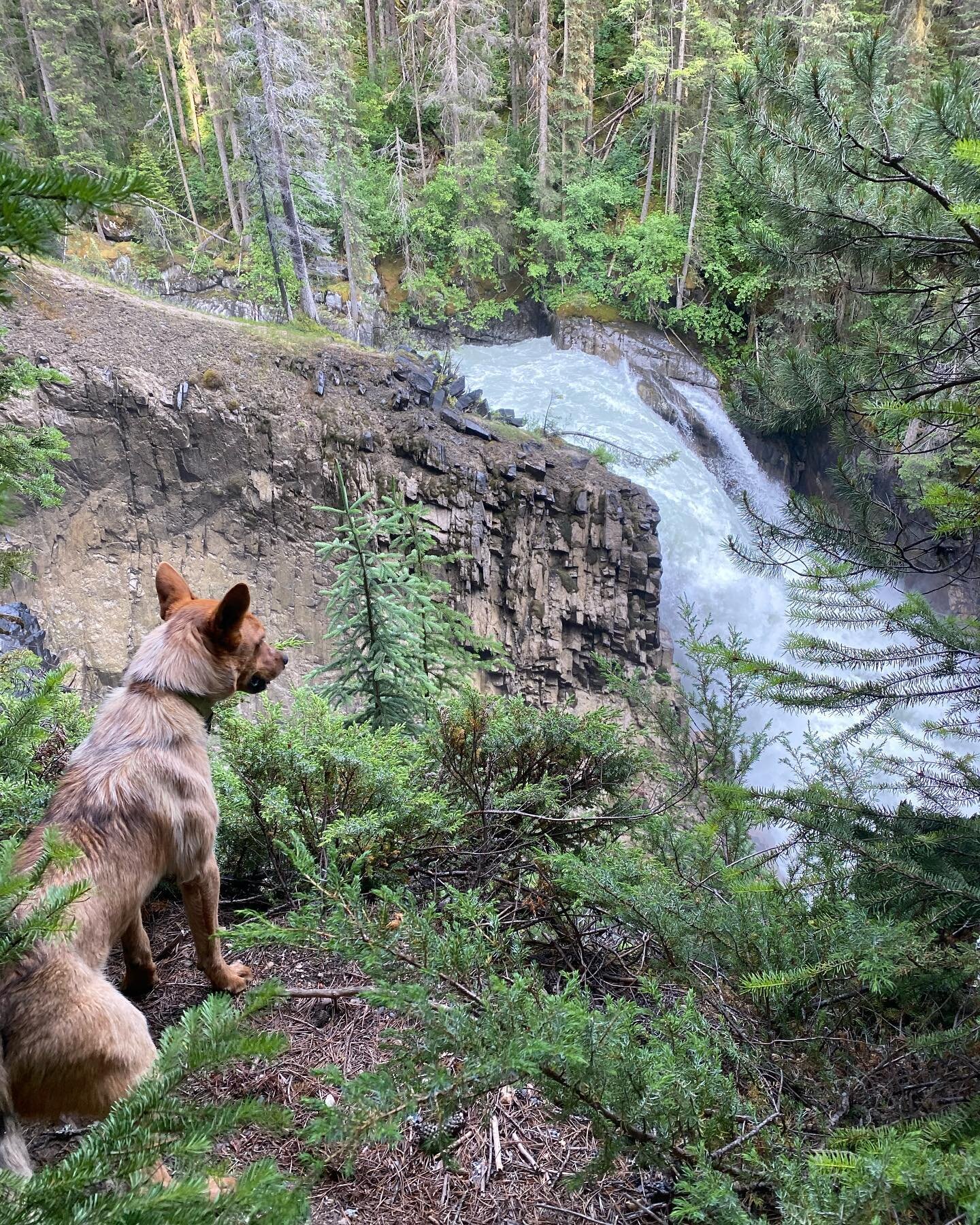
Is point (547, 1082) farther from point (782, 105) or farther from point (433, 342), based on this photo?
point (433, 342)

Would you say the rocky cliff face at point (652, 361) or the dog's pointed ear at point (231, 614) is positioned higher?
the dog's pointed ear at point (231, 614)

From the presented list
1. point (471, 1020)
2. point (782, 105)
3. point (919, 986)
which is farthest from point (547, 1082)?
point (782, 105)

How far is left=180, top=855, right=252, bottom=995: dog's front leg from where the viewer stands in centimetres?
248

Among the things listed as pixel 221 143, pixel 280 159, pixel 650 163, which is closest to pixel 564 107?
pixel 650 163

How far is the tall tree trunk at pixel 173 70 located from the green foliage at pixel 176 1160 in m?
28.0

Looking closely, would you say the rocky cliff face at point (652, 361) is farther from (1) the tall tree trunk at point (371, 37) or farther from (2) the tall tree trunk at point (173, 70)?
(2) the tall tree trunk at point (173, 70)

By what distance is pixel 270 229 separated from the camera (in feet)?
52.1

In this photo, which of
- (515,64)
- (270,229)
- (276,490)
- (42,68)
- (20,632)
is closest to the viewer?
(20,632)

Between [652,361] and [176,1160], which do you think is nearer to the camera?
[176,1160]

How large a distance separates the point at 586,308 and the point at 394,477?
1200 centimetres

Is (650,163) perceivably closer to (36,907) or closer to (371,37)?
(371,37)

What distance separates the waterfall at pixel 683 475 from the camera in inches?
563

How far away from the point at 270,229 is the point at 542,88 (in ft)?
36.7

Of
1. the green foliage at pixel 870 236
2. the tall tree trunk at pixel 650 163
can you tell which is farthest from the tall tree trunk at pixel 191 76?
the green foliage at pixel 870 236
